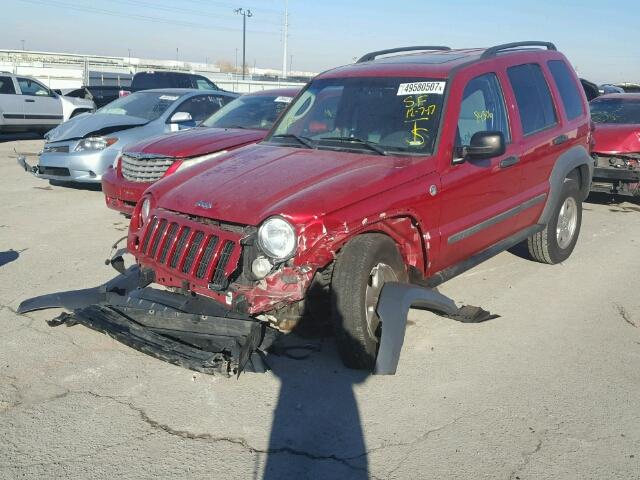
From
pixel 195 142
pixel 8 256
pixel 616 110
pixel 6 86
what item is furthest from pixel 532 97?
pixel 6 86

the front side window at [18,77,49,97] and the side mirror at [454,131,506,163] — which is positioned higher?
the side mirror at [454,131,506,163]

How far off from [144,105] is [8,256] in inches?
181

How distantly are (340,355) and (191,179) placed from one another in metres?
1.62

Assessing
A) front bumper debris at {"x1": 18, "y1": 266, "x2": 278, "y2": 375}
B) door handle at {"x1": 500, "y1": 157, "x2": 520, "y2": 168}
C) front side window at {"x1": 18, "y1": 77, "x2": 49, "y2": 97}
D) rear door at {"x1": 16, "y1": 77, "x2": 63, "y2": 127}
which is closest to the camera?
front bumper debris at {"x1": 18, "y1": 266, "x2": 278, "y2": 375}

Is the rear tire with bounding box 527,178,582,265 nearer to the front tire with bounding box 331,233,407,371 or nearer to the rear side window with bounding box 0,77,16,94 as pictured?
the front tire with bounding box 331,233,407,371

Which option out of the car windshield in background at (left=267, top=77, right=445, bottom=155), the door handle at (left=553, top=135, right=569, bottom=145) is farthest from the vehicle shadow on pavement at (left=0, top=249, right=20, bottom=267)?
the door handle at (left=553, top=135, right=569, bottom=145)

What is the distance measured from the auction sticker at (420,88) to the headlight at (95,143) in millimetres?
5923

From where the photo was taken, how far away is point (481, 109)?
508cm

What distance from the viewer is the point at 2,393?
3.76 metres

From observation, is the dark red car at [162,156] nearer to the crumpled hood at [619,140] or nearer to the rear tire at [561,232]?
the rear tire at [561,232]

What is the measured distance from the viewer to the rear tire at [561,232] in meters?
6.23

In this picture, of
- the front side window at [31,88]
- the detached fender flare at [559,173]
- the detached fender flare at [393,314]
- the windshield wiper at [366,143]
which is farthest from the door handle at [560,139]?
the front side window at [31,88]

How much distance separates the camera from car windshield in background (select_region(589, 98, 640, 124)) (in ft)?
32.6

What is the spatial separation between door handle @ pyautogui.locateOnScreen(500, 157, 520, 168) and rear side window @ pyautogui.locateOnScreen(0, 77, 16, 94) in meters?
15.7
